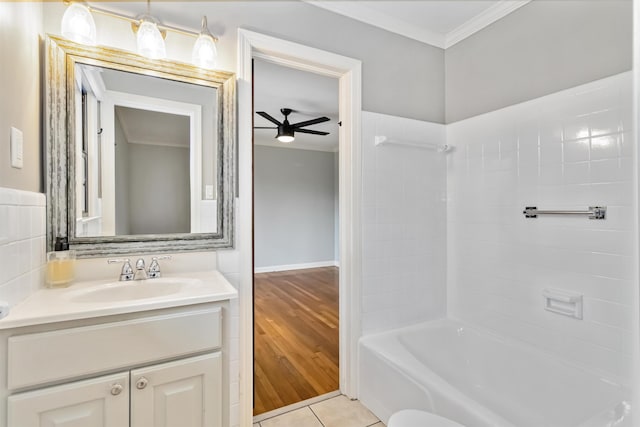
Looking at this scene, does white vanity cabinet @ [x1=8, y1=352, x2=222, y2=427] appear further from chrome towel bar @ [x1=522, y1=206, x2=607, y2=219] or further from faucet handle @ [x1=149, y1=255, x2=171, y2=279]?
chrome towel bar @ [x1=522, y1=206, x2=607, y2=219]

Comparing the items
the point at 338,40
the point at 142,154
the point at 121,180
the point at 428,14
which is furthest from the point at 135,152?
the point at 428,14

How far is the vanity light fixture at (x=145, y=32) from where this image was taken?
1300 millimetres

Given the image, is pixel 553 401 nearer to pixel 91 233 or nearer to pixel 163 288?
pixel 163 288

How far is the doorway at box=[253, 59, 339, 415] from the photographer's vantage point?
2.33 meters

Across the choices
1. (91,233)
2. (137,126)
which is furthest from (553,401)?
(137,126)

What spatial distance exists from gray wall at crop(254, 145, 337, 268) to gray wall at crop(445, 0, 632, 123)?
3877 mm

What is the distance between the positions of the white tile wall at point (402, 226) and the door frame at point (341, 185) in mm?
80

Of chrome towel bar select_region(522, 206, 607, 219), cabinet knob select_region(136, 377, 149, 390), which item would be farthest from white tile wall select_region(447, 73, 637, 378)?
cabinet knob select_region(136, 377, 149, 390)

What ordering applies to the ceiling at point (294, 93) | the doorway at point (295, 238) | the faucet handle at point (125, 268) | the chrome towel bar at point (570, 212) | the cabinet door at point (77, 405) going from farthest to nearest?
1. the ceiling at point (294, 93)
2. the doorway at point (295, 238)
3. the chrome towel bar at point (570, 212)
4. the faucet handle at point (125, 268)
5. the cabinet door at point (77, 405)

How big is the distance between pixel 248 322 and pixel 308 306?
220 centimetres

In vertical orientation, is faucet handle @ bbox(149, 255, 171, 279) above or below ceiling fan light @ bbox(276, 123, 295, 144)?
below

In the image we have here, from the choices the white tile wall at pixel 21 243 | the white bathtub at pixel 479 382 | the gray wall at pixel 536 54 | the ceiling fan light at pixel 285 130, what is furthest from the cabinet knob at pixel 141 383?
the ceiling fan light at pixel 285 130

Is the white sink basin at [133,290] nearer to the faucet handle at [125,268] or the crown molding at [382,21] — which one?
the faucet handle at [125,268]

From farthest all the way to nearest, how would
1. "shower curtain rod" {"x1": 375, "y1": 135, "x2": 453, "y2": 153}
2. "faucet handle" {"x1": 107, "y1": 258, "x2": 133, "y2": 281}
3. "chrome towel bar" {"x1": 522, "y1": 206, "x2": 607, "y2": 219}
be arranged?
"shower curtain rod" {"x1": 375, "y1": 135, "x2": 453, "y2": 153}, "chrome towel bar" {"x1": 522, "y1": 206, "x2": 607, "y2": 219}, "faucet handle" {"x1": 107, "y1": 258, "x2": 133, "y2": 281}
